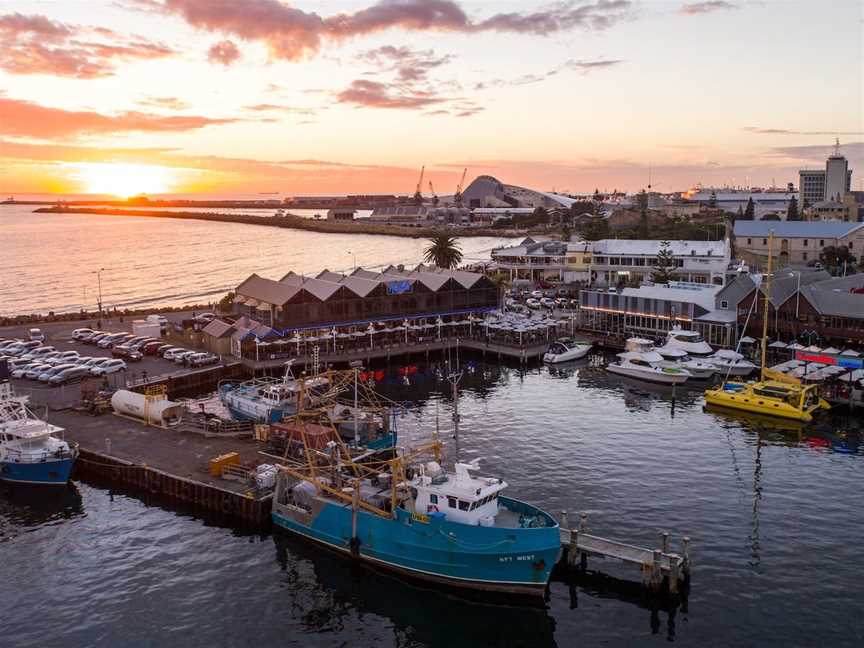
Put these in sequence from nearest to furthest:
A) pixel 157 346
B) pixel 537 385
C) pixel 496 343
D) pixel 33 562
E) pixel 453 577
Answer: pixel 453 577, pixel 33 562, pixel 537 385, pixel 157 346, pixel 496 343

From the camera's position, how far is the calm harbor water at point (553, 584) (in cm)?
3105

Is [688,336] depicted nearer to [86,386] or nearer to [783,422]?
[783,422]

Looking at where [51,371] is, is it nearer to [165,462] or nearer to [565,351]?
[165,462]

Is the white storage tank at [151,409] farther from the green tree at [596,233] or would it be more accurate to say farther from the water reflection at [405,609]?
the green tree at [596,233]

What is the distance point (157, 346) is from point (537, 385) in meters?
41.1

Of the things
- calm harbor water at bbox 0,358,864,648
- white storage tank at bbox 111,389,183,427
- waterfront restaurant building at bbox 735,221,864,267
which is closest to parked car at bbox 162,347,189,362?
white storage tank at bbox 111,389,183,427

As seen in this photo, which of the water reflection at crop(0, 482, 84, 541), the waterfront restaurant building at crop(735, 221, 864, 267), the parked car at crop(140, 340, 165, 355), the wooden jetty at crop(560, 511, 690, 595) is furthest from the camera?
the waterfront restaurant building at crop(735, 221, 864, 267)

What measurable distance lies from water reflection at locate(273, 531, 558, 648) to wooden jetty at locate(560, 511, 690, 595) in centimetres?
397

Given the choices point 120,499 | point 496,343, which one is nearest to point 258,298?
point 496,343

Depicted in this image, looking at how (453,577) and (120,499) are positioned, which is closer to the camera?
(453,577)

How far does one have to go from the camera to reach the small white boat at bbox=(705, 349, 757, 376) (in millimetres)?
71750

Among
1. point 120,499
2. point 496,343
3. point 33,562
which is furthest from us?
point 496,343

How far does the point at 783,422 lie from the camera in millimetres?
58531

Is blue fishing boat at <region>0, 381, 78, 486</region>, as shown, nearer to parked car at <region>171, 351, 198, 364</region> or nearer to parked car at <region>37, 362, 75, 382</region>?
parked car at <region>37, 362, 75, 382</region>
